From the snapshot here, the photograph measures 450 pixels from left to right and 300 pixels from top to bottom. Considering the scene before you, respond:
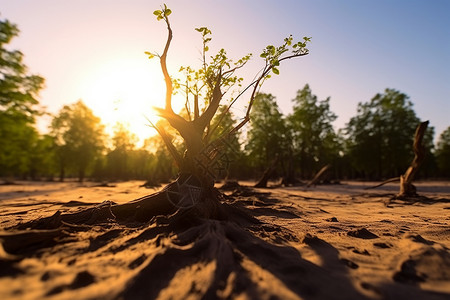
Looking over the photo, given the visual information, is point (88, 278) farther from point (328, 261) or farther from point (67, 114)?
point (67, 114)

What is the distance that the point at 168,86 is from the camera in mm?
5102

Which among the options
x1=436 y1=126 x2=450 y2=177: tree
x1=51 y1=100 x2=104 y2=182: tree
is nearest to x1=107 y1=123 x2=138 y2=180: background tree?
x1=51 y1=100 x2=104 y2=182: tree

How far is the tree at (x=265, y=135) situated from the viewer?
38469 millimetres

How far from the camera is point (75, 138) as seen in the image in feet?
114

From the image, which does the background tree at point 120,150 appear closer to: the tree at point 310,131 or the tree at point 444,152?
the tree at point 310,131

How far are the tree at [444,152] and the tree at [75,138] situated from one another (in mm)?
59388

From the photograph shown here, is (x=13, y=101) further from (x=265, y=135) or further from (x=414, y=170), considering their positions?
(x=265, y=135)

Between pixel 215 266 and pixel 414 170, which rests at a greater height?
pixel 414 170

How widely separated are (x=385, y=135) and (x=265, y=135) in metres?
16.8

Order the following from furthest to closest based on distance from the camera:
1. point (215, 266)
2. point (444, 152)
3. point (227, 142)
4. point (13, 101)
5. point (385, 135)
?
point (444, 152)
point (385, 135)
point (13, 101)
point (227, 142)
point (215, 266)

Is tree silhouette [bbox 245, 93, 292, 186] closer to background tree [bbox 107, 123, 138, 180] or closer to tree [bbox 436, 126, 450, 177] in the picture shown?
background tree [bbox 107, 123, 138, 180]

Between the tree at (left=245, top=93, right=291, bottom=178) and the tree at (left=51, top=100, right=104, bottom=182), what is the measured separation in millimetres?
23661

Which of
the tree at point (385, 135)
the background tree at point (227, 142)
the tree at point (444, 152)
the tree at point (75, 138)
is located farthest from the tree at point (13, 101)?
the tree at point (444, 152)

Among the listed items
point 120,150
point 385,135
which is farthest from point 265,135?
point 120,150
